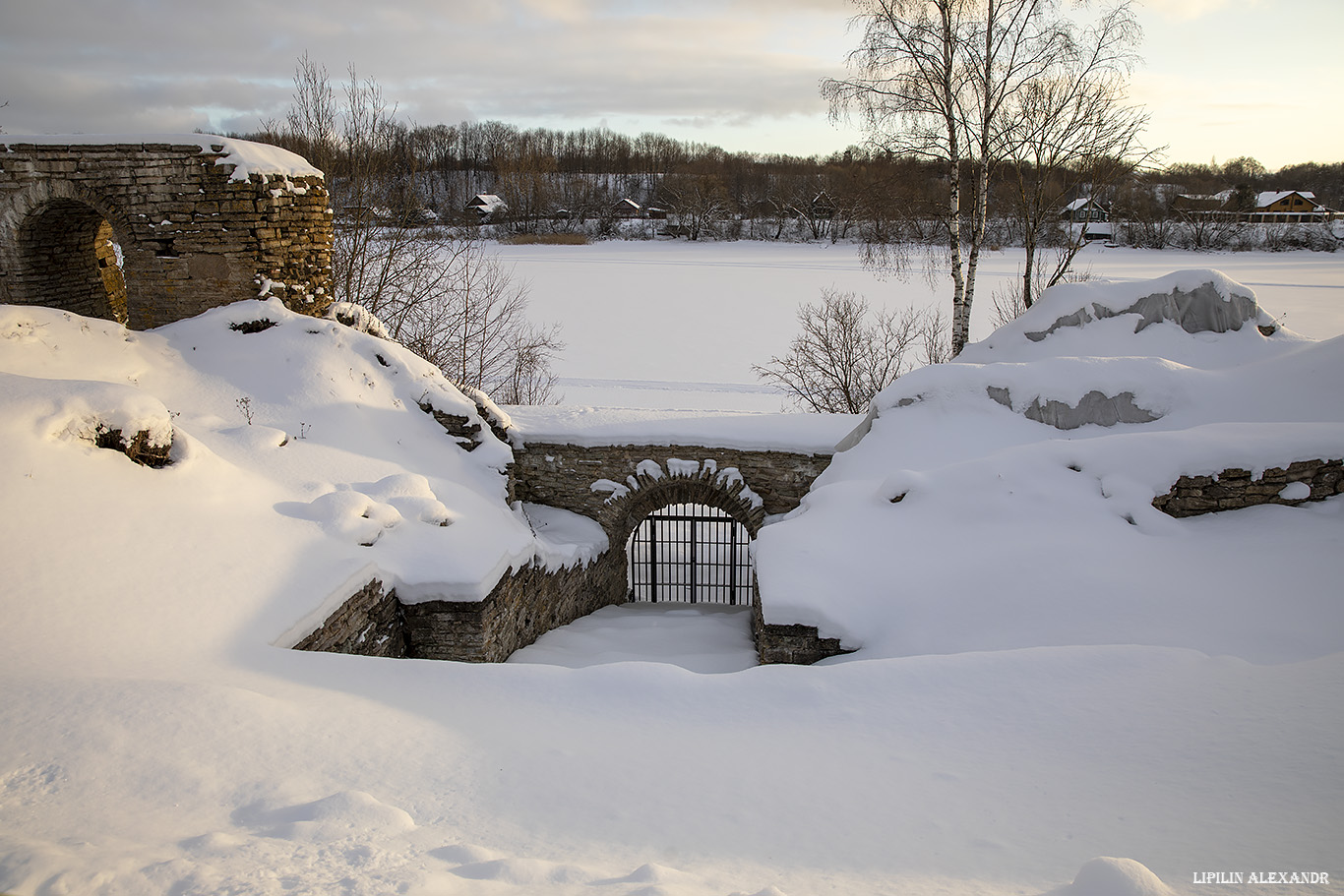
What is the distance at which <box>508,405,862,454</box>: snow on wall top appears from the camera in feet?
30.9

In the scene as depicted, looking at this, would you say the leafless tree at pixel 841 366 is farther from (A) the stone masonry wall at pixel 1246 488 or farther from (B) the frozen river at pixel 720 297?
(A) the stone masonry wall at pixel 1246 488

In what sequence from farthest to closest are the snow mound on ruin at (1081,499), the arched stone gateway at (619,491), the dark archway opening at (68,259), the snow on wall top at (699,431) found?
the snow on wall top at (699,431) → the arched stone gateway at (619,491) → the dark archway opening at (68,259) → the snow mound on ruin at (1081,499)

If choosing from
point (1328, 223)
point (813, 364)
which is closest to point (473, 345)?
point (813, 364)

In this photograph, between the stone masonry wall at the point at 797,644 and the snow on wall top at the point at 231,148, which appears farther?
the snow on wall top at the point at 231,148

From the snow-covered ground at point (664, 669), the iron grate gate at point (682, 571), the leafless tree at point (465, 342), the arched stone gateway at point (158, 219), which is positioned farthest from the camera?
the leafless tree at point (465, 342)

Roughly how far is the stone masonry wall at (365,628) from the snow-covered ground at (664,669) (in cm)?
19

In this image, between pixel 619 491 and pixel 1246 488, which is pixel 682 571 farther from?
pixel 1246 488

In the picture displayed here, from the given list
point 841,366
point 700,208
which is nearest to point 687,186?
point 700,208

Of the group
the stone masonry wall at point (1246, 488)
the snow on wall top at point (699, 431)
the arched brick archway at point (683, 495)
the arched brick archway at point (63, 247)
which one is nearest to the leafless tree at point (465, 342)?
the arched brick archway at point (63, 247)

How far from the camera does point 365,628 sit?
6023 mm

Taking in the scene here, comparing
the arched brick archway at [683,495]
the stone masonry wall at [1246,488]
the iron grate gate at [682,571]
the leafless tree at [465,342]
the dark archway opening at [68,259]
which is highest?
the dark archway opening at [68,259]

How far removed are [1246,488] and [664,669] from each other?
17.0 feet

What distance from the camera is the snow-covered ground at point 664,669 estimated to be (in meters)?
2.94

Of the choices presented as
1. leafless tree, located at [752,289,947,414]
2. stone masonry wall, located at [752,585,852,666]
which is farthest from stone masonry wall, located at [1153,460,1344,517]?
leafless tree, located at [752,289,947,414]
